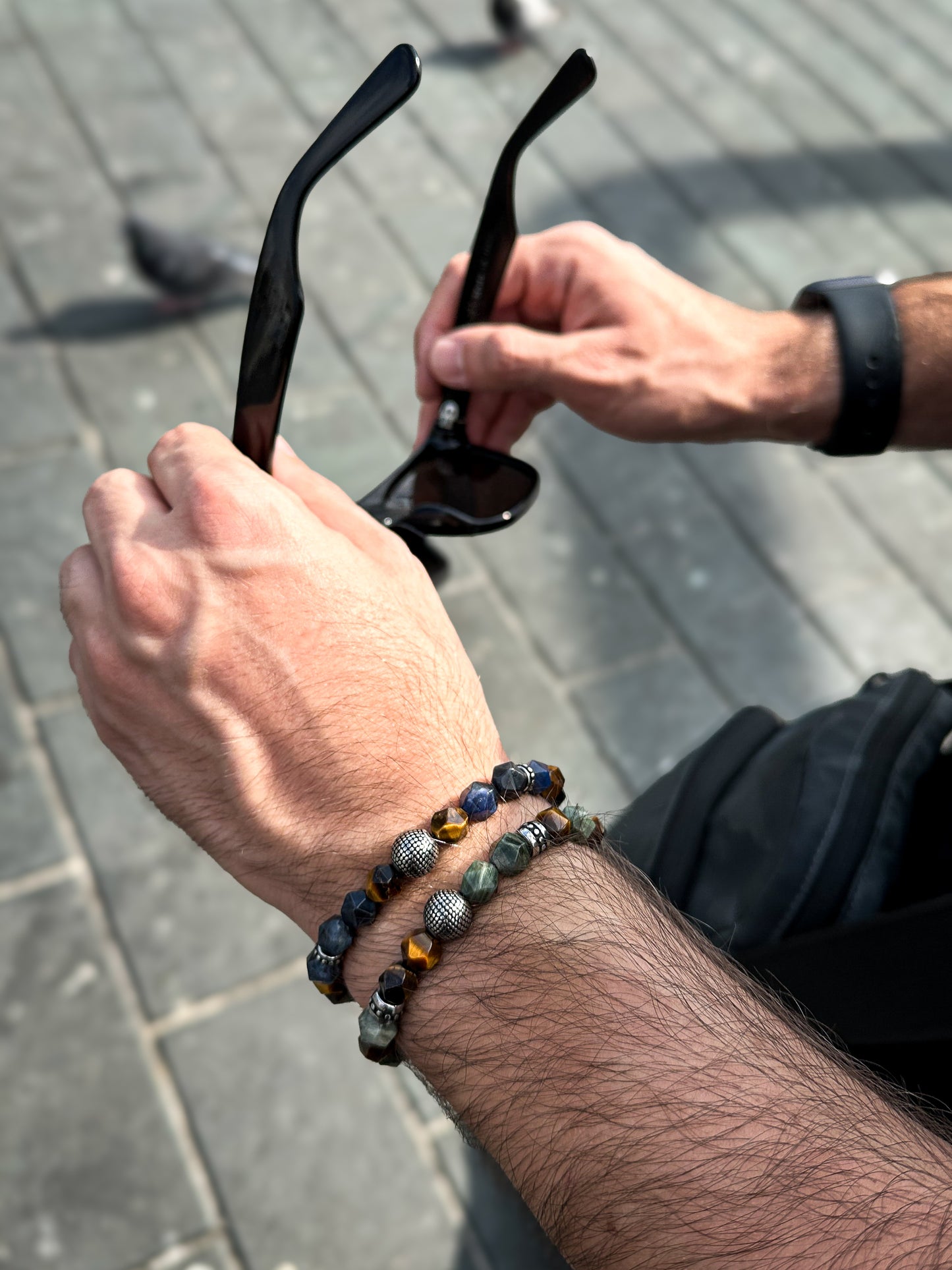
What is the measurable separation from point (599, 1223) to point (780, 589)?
Answer: 237 centimetres

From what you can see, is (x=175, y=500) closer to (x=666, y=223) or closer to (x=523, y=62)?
(x=666, y=223)

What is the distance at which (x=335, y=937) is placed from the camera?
99 centimetres

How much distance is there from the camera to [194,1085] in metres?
2.09

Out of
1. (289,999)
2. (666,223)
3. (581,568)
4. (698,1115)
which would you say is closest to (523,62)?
(666,223)

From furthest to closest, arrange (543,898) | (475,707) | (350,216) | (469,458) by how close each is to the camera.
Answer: (350,216)
(469,458)
(475,707)
(543,898)

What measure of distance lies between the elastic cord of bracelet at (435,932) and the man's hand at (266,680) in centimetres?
8

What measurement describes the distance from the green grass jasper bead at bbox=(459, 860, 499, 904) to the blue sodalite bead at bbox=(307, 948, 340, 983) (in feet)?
0.50

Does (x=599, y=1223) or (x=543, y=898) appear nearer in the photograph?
(x=599, y=1223)

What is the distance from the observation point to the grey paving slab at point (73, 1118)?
75.7 inches

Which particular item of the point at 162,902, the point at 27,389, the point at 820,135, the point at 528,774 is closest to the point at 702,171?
the point at 820,135

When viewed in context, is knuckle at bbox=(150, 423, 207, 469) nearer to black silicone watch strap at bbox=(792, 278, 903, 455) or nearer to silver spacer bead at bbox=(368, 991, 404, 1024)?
silver spacer bead at bbox=(368, 991, 404, 1024)

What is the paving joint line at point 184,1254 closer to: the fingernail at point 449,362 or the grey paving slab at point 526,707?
the grey paving slab at point 526,707

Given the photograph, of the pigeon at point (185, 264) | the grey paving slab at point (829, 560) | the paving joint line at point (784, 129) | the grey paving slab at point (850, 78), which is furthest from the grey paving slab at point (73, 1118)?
the grey paving slab at point (850, 78)

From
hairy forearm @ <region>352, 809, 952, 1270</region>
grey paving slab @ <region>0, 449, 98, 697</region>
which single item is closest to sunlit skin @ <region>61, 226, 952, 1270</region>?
hairy forearm @ <region>352, 809, 952, 1270</region>
